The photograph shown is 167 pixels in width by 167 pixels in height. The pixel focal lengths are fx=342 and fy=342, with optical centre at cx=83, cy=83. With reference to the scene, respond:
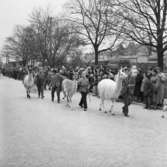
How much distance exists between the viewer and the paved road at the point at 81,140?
6.75 m

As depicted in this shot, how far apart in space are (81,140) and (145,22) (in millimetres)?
16749

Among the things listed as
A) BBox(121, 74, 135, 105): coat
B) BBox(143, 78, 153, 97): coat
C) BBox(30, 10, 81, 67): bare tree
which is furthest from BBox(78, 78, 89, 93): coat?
BBox(30, 10, 81, 67): bare tree

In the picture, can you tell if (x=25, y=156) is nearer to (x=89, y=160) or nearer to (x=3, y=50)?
(x=89, y=160)

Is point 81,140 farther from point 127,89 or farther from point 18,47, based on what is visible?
point 18,47

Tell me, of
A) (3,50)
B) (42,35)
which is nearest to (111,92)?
(42,35)

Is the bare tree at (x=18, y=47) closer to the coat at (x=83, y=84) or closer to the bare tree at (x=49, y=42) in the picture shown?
the bare tree at (x=49, y=42)

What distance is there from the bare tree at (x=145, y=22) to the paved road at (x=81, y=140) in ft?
33.7

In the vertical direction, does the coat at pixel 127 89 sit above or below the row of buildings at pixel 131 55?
below

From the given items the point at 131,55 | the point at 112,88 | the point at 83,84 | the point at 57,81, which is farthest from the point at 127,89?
the point at 131,55

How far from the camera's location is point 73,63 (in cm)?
5478

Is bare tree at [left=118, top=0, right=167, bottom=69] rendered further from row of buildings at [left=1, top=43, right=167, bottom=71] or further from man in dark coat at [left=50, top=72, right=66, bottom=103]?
man in dark coat at [left=50, top=72, right=66, bottom=103]

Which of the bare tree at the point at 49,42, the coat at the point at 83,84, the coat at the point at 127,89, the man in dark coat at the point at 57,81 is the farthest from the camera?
the bare tree at the point at 49,42

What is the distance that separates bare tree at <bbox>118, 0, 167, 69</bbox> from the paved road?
10.3 m

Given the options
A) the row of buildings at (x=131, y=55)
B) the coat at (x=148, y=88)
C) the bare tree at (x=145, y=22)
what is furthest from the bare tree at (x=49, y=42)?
the coat at (x=148, y=88)
